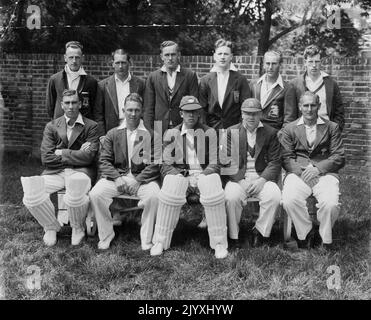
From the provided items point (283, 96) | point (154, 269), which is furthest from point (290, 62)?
point (154, 269)

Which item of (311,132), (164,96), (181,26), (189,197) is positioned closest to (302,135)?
(311,132)

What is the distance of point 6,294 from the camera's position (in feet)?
11.8

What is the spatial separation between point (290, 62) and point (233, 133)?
9.21 ft

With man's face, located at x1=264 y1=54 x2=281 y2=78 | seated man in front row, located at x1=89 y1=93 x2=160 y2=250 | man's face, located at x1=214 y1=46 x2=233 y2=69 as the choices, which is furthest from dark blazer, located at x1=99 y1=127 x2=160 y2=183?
man's face, located at x1=264 y1=54 x2=281 y2=78

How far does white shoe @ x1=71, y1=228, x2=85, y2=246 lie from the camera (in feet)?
14.5

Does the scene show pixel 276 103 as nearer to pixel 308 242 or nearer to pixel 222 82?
pixel 222 82

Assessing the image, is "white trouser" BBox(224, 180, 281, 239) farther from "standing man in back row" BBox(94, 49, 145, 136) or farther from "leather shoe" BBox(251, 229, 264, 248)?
"standing man in back row" BBox(94, 49, 145, 136)

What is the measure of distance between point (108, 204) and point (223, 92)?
4.95ft

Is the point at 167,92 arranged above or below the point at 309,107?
above

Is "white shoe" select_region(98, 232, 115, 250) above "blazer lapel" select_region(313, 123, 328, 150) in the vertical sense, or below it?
below

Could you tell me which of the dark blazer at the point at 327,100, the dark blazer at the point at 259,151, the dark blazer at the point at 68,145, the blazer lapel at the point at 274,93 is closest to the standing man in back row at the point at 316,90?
the dark blazer at the point at 327,100

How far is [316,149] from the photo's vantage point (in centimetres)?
450

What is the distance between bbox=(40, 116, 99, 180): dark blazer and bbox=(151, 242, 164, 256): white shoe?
959 mm

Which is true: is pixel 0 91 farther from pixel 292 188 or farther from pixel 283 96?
pixel 292 188
